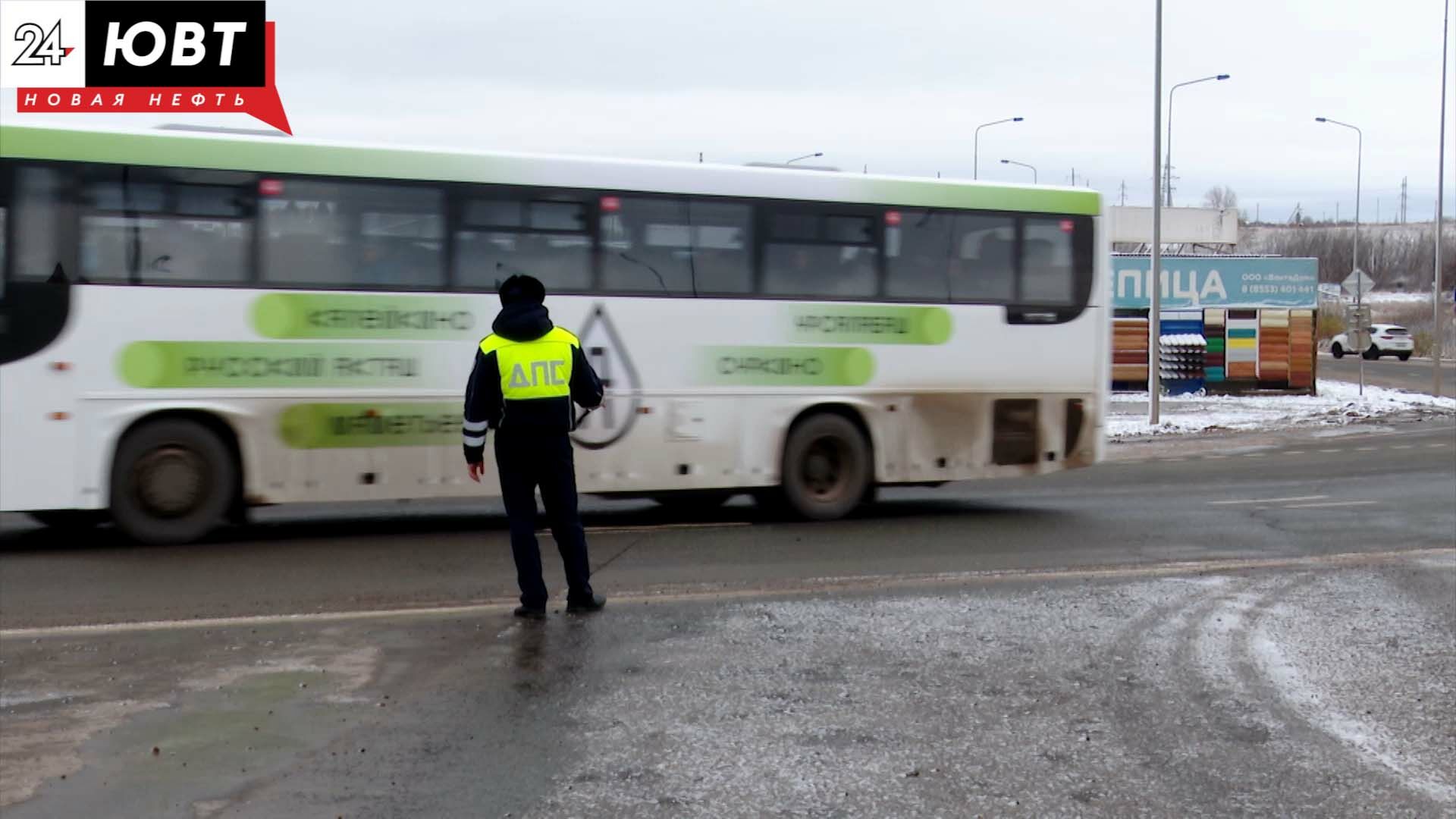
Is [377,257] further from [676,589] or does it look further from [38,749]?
[38,749]

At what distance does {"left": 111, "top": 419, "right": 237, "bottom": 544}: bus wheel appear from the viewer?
11.5m

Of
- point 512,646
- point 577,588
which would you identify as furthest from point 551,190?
point 512,646

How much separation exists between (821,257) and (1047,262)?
2.35 m

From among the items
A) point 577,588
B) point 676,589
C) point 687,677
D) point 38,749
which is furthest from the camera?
point 676,589

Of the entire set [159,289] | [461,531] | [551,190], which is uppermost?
[551,190]

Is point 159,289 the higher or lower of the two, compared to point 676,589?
higher

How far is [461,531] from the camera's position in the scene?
12680mm

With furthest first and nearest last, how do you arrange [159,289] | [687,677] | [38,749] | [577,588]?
[159,289] < [577,588] < [687,677] < [38,749]

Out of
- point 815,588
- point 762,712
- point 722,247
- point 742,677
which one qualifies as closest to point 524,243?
point 722,247

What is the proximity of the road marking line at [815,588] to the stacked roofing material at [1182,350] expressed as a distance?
26.2m

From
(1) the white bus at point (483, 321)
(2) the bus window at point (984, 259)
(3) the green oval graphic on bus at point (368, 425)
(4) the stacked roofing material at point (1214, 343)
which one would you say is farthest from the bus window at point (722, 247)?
(4) the stacked roofing material at point (1214, 343)

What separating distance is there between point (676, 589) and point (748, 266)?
4.52m

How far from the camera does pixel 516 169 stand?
1255 cm

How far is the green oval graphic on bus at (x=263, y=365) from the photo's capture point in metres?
11.5
